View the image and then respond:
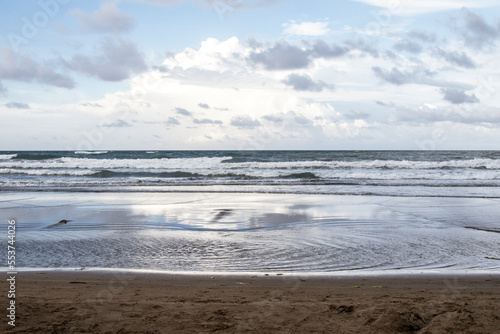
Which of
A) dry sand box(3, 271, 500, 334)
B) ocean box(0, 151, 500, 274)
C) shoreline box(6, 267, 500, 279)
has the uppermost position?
dry sand box(3, 271, 500, 334)

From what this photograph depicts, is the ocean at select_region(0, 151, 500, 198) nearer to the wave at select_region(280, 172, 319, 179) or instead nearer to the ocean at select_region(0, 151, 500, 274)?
the wave at select_region(280, 172, 319, 179)

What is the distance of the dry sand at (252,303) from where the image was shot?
3.49 m

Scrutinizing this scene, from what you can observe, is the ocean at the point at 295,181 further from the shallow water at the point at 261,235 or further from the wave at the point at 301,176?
the shallow water at the point at 261,235

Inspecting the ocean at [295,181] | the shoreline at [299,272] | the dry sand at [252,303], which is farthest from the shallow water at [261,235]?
the ocean at [295,181]

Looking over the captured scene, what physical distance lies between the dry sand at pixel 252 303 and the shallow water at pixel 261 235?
0.70 metres

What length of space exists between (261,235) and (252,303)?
167 inches

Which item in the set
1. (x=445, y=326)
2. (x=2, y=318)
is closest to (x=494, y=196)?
(x=445, y=326)

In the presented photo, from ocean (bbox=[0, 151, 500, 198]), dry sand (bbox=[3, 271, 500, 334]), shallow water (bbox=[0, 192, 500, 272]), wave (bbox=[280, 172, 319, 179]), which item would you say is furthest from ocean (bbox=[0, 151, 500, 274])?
wave (bbox=[280, 172, 319, 179])

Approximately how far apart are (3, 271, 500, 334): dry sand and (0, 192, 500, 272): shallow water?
0.70 m

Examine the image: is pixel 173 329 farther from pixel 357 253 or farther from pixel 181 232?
pixel 181 232

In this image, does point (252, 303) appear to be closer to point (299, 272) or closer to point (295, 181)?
point (299, 272)

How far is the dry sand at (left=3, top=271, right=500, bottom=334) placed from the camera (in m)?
3.49

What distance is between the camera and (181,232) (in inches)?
348

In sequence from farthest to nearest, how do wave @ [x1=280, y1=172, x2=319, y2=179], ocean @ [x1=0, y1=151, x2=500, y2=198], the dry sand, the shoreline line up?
wave @ [x1=280, y1=172, x2=319, y2=179], ocean @ [x1=0, y1=151, x2=500, y2=198], the shoreline, the dry sand
